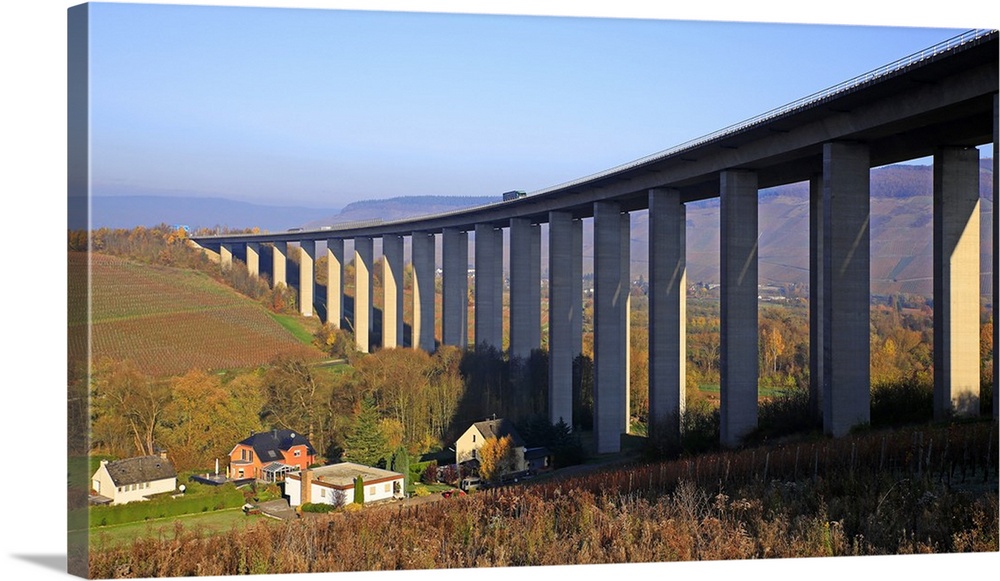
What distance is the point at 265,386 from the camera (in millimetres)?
36844

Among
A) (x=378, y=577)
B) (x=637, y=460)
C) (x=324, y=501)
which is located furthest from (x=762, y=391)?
(x=378, y=577)

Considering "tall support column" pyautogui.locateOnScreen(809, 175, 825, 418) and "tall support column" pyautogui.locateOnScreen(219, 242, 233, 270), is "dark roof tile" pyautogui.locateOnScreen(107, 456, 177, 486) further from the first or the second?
"tall support column" pyautogui.locateOnScreen(219, 242, 233, 270)

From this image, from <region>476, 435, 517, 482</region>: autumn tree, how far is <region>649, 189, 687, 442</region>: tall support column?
7.16 meters

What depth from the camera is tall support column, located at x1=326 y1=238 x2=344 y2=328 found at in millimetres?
66938

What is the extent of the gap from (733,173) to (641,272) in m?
69.4

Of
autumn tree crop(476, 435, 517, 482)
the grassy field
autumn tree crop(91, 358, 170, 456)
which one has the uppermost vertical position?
the grassy field

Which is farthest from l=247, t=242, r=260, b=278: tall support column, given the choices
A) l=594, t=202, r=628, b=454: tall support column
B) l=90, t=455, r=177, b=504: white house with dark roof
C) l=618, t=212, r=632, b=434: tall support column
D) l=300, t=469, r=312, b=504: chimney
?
l=90, t=455, r=177, b=504: white house with dark roof

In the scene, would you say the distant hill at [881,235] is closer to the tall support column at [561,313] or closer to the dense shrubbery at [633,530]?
the tall support column at [561,313]

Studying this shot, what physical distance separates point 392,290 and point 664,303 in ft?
100

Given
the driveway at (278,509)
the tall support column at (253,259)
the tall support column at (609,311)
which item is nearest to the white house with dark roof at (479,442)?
the tall support column at (609,311)

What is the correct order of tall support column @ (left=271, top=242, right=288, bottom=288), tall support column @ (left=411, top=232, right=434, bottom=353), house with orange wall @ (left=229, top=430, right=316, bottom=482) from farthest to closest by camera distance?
tall support column @ (left=271, top=242, right=288, bottom=288) < tall support column @ (left=411, top=232, right=434, bottom=353) < house with orange wall @ (left=229, top=430, right=316, bottom=482)

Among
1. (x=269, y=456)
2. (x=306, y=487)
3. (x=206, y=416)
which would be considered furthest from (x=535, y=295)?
(x=306, y=487)

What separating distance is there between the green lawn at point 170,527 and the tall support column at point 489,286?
3437 cm

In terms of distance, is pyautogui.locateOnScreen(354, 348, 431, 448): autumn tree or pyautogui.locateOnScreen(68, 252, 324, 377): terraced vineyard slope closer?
pyautogui.locateOnScreen(68, 252, 324, 377): terraced vineyard slope
